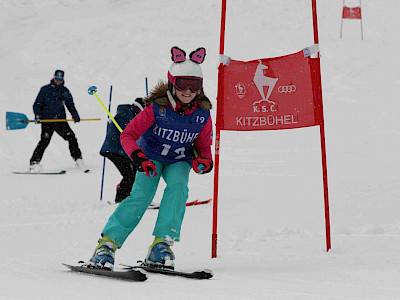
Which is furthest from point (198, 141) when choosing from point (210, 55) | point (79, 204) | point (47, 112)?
point (210, 55)

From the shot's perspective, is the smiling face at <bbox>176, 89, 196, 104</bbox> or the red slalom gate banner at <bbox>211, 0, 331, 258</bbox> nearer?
the smiling face at <bbox>176, 89, 196, 104</bbox>

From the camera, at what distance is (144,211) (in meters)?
3.78

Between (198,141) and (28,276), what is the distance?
1457mm

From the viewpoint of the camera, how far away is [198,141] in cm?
405

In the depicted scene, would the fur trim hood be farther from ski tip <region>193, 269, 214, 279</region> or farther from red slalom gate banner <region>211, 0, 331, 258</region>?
ski tip <region>193, 269, 214, 279</region>

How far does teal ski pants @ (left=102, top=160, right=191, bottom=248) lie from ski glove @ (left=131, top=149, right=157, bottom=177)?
22 centimetres

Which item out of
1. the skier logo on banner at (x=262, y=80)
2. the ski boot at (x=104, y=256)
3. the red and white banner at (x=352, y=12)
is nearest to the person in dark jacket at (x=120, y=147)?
the skier logo on banner at (x=262, y=80)

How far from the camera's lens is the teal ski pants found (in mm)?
3703

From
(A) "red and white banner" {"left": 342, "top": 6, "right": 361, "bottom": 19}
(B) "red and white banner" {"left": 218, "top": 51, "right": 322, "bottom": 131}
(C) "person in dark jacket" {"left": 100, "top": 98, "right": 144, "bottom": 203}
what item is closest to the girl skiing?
(B) "red and white banner" {"left": 218, "top": 51, "right": 322, "bottom": 131}

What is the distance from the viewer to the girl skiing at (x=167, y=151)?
3.70 metres

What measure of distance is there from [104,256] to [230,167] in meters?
6.76

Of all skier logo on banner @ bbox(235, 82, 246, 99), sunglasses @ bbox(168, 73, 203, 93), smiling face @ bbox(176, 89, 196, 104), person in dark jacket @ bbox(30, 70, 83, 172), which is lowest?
smiling face @ bbox(176, 89, 196, 104)

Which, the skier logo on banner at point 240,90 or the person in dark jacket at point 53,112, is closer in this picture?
the skier logo on banner at point 240,90

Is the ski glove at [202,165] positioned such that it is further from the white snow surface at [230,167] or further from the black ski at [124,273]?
the black ski at [124,273]
